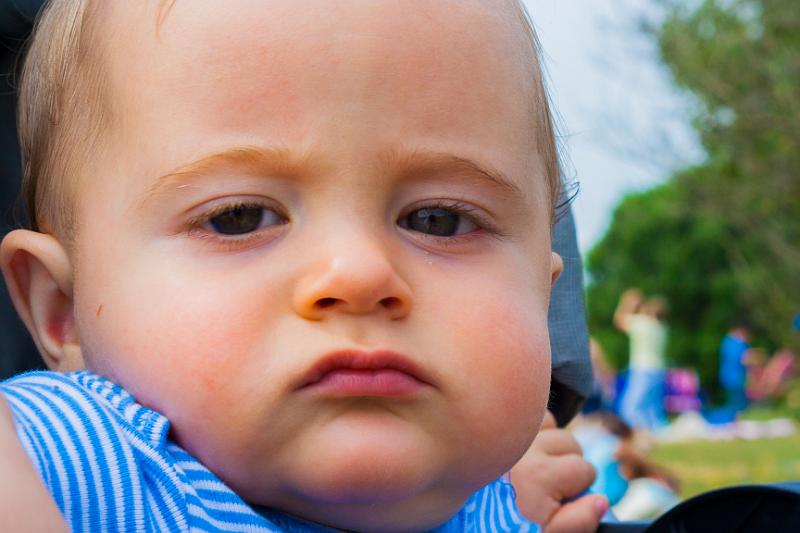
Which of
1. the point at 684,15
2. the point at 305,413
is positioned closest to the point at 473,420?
the point at 305,413

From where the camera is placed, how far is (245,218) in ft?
3.31

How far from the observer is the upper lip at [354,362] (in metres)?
0.94

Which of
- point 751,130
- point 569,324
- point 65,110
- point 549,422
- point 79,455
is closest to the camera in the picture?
point 79,455

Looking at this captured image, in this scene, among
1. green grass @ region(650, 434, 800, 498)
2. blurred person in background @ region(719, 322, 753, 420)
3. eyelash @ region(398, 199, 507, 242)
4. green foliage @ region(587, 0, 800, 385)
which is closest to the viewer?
eyelash @ region(398, 199, 507, 242)

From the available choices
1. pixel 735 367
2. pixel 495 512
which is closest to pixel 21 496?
pixel 495 512

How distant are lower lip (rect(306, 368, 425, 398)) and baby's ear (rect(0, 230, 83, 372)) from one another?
0.39m

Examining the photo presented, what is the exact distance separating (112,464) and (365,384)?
0.81 ft

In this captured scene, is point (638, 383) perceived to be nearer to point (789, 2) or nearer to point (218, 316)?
point (789, 2)

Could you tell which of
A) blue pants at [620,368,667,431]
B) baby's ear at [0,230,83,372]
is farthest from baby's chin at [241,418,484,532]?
blue pants at [620,368,667,431]

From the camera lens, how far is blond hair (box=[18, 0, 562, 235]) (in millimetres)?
1124

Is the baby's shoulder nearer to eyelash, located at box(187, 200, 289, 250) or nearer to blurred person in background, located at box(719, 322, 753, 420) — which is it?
eyelash, located at box(187, 200, 289, 250)

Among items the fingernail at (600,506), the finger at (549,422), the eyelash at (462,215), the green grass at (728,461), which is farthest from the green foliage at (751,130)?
the eyelash at (462,215)

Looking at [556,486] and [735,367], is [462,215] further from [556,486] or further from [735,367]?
[735,367]

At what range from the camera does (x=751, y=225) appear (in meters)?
14.1
